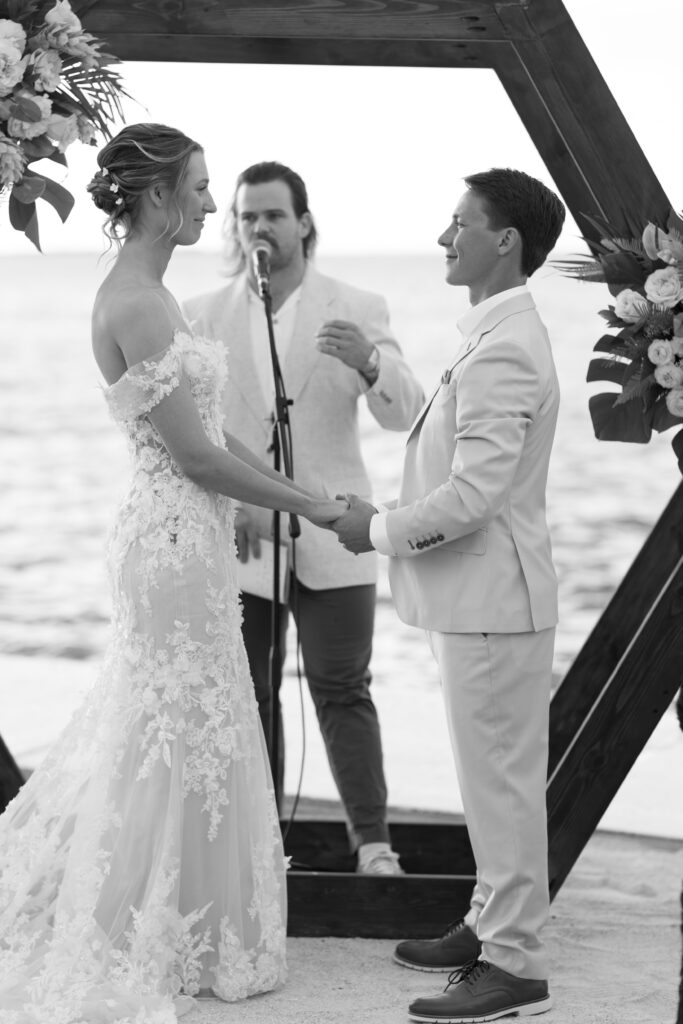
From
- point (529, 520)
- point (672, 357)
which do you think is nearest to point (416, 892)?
point (529, 520)

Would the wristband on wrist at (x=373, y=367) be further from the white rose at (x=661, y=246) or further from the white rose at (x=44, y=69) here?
the white rose at (x=44, y=69)

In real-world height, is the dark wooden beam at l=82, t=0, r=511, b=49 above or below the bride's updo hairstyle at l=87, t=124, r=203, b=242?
above

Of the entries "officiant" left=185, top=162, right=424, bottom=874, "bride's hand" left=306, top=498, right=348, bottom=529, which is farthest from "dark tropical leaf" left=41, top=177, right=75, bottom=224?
"bride's hand" left=306, top=498, right=348, bottom=529

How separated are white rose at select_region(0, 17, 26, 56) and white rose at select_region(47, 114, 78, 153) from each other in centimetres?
16

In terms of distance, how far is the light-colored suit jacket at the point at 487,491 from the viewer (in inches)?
110

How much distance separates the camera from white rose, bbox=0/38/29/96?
2.83 meters

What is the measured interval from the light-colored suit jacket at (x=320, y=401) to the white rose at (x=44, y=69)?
41.6 inches

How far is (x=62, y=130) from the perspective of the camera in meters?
2.96

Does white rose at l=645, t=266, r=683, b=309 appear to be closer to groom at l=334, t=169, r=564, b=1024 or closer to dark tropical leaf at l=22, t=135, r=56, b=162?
groom at l=334, t=169, r=564, b=1024

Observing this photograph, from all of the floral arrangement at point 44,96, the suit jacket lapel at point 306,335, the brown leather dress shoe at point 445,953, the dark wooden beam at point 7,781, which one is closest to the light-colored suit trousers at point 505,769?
the brown leather dress shoe at point 445,953

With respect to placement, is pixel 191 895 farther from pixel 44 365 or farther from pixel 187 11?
pixel 44 365

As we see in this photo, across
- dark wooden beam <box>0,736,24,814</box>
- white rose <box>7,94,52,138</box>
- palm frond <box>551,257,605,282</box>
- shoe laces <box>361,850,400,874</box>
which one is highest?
white rose <box>7,94,52,138</box>

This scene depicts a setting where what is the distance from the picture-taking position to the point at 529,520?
292 cm

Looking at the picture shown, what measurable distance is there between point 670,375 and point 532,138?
0.85 meters
